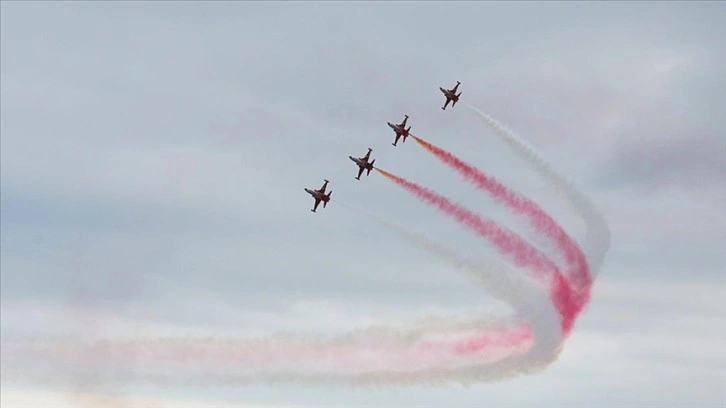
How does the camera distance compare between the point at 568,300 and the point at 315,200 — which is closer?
the point at 568,300

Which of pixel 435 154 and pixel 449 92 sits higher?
pixel 449 92

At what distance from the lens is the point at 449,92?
140 metres

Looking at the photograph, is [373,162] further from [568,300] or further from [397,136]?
[568,300]

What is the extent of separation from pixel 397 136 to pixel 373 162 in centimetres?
549

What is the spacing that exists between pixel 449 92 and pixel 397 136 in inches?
377

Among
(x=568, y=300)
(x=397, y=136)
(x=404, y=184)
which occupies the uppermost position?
(x=397, y=136)

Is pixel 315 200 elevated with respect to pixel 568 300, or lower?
elevated

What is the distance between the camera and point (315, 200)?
5379 inches

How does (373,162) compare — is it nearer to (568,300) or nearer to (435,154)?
(435,154)

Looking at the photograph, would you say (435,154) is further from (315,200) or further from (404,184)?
(315,200)

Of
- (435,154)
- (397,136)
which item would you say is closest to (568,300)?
(435,154)

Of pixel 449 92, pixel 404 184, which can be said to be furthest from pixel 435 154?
pixel 449 92

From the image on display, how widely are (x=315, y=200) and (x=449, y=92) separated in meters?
22.8

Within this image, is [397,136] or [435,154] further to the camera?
[397,136]
